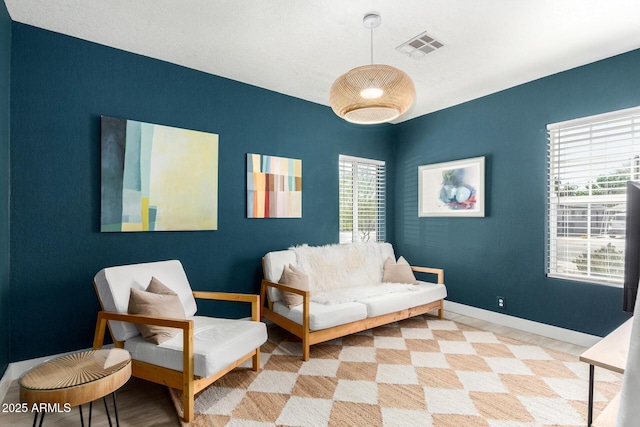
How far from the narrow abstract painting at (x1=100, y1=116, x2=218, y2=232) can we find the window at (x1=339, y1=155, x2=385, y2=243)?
185 centimetres

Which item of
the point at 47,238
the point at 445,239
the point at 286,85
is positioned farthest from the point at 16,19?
the point at 445,239

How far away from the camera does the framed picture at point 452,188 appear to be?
13.4 feet

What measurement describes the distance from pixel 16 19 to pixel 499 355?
482 centimetres

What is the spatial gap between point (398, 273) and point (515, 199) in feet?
5.16

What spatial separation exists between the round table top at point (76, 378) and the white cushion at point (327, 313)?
1471 millimetres

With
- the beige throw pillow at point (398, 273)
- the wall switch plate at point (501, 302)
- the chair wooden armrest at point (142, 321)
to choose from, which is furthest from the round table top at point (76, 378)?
the wall switch plate at point (501, 302)

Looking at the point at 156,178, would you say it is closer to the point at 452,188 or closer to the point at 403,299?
the point at 403,299

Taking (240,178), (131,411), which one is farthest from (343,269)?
(131,411)

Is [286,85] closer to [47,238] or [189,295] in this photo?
[189,295]

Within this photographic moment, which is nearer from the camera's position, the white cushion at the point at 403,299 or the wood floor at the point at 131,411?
the wood floor at the point at 131,411

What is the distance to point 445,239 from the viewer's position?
4.46 meters

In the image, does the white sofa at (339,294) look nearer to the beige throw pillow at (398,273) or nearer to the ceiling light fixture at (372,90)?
the beige throw pillow at (398,273)

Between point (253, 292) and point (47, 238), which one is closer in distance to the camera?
point (47, 238)

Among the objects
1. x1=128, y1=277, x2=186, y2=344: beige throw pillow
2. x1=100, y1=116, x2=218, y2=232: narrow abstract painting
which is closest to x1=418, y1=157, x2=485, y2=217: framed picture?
x1=100, y1=116, x2=218, y2=232: narrow abstract painting
